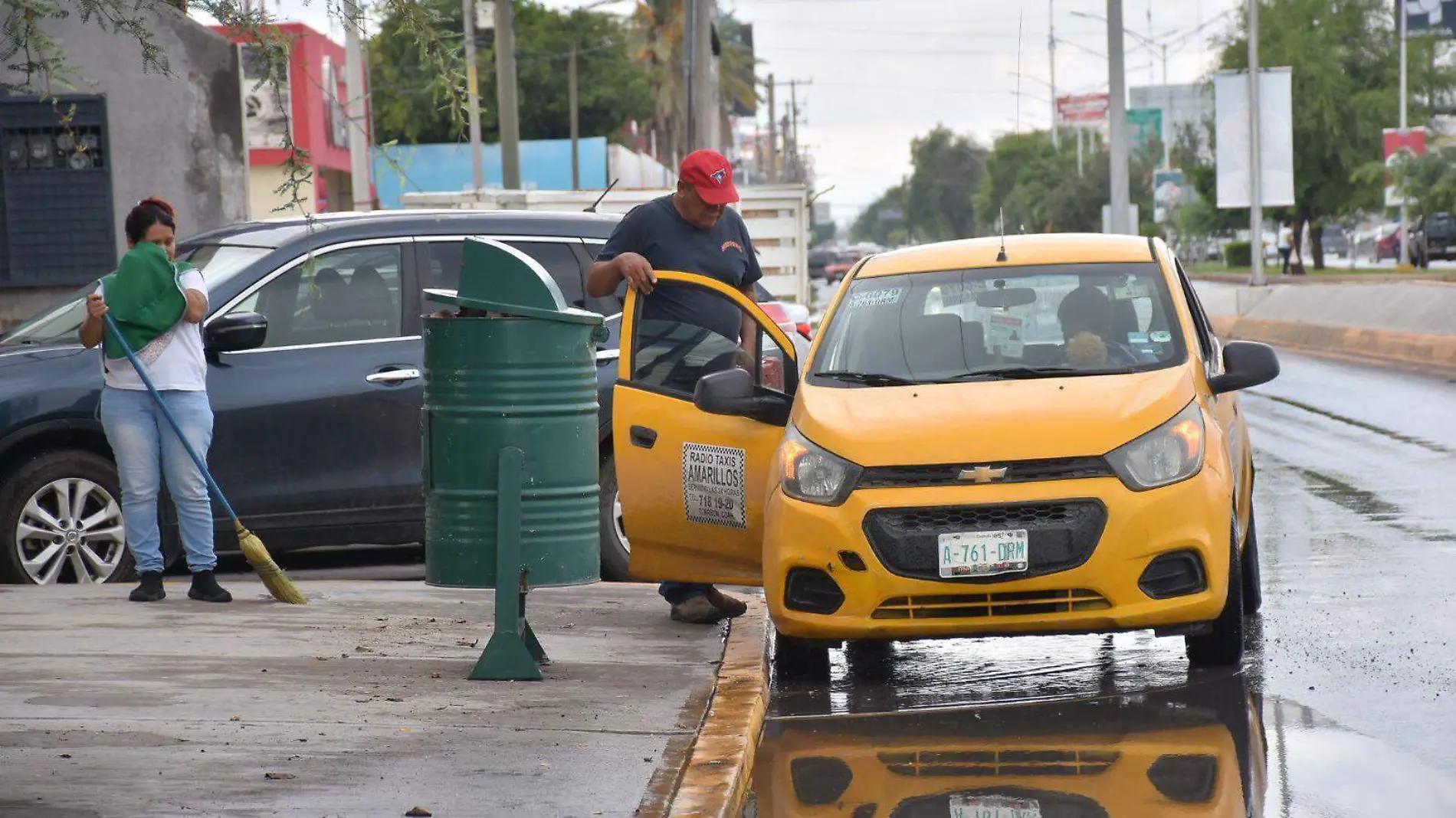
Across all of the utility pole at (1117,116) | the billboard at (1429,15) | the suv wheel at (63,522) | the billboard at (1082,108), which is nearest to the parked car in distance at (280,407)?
the suv wheel at (63,522)

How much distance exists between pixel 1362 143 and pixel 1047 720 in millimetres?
63925

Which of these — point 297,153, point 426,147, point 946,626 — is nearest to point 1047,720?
point 946,626

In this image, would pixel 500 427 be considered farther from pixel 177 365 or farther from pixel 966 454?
pixel 177 365

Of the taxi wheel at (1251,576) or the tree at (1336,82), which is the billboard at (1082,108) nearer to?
the tree at (1336,82)

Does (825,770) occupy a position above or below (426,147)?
Answer: below

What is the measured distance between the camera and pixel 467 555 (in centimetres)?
709

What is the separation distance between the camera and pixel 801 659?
7.62 m

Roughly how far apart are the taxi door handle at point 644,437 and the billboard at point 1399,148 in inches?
1914

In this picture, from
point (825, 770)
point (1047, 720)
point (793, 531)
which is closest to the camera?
point (825, 770)

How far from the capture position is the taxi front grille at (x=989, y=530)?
693 centimetres

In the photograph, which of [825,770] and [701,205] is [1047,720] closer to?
[825,770]

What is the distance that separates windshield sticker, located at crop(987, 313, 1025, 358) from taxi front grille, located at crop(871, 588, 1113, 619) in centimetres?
131

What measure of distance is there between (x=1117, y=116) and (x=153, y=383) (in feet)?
80.2

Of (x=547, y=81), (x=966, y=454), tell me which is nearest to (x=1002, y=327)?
(x=966, y=454)
